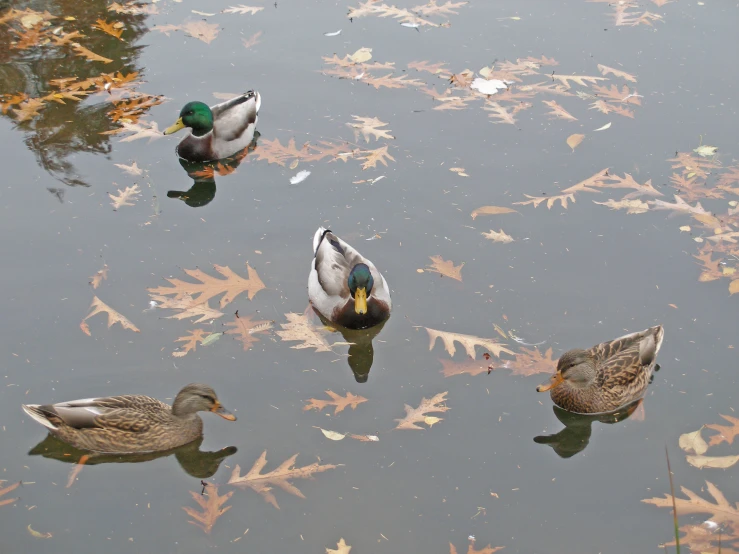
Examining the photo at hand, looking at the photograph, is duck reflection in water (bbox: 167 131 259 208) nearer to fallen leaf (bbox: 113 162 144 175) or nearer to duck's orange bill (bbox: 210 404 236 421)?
fallen leaf (bbox: 113 162 144 175)

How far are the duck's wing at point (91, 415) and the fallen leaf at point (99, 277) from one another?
1.73 metres

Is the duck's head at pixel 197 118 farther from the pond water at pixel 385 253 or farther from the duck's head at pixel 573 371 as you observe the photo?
the duck's head at pixel 573 371

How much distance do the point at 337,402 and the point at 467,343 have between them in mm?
1224

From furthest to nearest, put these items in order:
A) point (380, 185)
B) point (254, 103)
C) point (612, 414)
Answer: point (254, 103), point (380, 185), point (612, 414)

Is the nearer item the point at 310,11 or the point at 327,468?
the point at 327,468

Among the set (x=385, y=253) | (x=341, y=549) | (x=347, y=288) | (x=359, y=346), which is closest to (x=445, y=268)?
(x=385, y=253)

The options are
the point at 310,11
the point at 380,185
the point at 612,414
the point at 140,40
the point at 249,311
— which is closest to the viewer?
the point at 612,414

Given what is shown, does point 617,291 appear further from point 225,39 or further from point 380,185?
point 225,39

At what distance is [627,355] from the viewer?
20.7 feet

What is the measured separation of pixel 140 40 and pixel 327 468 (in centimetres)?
768

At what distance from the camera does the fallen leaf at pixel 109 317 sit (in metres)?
6.86

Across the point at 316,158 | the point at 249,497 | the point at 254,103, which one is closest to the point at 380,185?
the point at 316,158

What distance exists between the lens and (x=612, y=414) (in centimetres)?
630

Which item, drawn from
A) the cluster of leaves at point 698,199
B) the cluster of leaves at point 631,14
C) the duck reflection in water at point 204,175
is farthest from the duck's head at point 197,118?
the cluster of leaves at point 631,14
